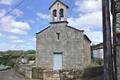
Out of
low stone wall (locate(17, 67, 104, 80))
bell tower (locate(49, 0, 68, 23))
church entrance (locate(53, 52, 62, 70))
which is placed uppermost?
bell tower (locate(49, 0, 68, 23))

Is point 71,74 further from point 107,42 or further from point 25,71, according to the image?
point 107,42

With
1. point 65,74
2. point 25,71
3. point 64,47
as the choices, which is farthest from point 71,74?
point 64,47

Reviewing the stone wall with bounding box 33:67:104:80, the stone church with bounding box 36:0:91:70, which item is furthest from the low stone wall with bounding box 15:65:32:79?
the stone church with bounding box 36:0:91:70

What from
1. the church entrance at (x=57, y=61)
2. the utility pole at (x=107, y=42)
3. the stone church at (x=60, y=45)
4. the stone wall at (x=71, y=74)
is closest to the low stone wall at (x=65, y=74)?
the stone wall at (x=71, y=74)

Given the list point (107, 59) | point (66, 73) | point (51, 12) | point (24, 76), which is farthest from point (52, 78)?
point (107, 59)

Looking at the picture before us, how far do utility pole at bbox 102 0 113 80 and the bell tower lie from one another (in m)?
28.9

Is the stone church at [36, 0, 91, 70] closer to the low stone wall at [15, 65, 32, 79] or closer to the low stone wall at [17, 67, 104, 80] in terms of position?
the low stone wall at [15, 65, 32, 79]

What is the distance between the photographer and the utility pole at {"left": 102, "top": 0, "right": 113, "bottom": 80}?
19.2ft

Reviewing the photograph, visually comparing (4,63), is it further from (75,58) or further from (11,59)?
(75,58)

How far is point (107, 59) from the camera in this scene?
231 inches

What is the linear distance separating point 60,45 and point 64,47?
634 mm

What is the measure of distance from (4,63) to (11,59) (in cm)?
128

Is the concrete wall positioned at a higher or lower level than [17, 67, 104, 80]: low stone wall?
higher

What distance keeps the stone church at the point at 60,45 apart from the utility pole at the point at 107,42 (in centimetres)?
2772
